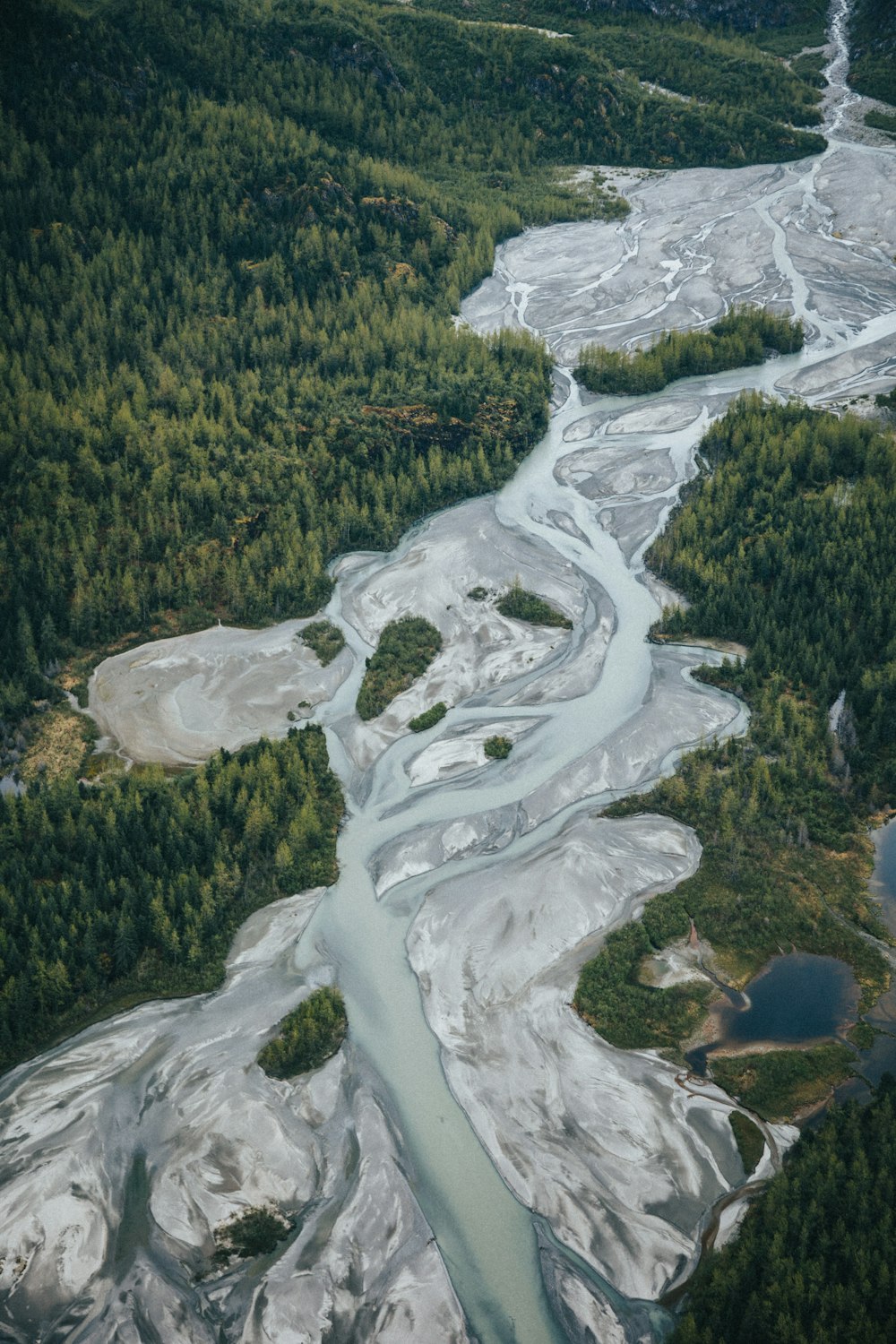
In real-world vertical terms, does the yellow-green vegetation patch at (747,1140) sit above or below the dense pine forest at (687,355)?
below

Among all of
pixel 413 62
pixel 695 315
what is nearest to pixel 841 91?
pixel 413 62

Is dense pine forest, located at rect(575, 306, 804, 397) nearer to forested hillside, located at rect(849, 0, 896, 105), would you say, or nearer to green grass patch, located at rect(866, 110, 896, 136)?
green grass patch, located at rect(866, 110, 896, 136)

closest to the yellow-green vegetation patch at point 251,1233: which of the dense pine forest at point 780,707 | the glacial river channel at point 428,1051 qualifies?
the glacial river channel at point 428,1051

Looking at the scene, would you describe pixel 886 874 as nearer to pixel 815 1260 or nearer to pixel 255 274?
pixel 815 1260

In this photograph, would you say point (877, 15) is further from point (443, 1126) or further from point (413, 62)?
point (443, 1126)

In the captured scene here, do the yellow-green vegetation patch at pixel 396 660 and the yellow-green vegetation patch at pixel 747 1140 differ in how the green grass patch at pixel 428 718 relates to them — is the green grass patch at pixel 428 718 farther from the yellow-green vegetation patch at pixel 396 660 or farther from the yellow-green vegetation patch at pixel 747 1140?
the yellow-green vegetation patch at pixel 747 1140

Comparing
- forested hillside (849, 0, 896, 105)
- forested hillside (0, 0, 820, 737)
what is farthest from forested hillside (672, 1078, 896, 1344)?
forested hillside (849, 0, 896, 105)
